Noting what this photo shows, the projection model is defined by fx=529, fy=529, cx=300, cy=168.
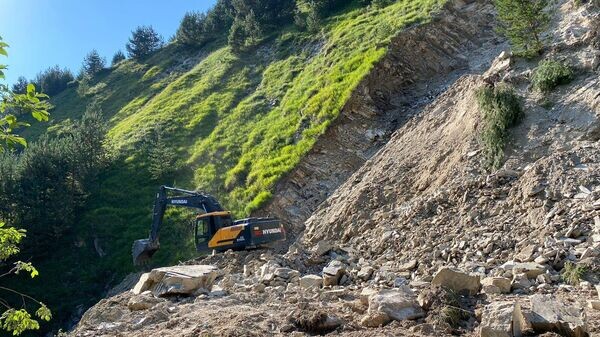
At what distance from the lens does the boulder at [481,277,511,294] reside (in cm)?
792

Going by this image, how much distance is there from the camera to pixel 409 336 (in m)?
6.36

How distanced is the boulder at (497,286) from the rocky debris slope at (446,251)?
2 cm

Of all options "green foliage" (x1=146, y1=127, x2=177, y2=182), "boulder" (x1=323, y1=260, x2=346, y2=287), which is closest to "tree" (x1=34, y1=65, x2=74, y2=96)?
"green foliage" (x1=146, y1=127, x2=177, y2=182)

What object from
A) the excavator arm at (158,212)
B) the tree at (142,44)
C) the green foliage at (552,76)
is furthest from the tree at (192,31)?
the green foliage at (552,76)

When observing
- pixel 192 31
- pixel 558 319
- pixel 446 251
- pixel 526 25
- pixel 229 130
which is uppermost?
pixel 192 31

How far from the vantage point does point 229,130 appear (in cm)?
2948

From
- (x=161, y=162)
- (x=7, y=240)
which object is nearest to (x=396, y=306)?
(x=7, y=240)

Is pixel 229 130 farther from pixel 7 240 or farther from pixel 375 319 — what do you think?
pixel 7 240

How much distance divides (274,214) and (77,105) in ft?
133

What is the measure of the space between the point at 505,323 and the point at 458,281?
6.12ft

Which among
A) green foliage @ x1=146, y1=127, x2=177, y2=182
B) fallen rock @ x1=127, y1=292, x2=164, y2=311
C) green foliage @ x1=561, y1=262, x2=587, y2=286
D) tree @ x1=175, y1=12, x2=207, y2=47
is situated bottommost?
green foliage @ x1=561, y1=262, x2=587, y2=286

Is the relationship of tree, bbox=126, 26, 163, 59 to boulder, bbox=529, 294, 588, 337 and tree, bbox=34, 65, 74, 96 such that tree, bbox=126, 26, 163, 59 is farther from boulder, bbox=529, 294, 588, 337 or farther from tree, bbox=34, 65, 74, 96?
boulder, bbox=529, 294, 588, 337

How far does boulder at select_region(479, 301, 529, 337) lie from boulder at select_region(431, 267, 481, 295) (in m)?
1.54

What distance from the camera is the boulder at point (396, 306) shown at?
7.02 metres
